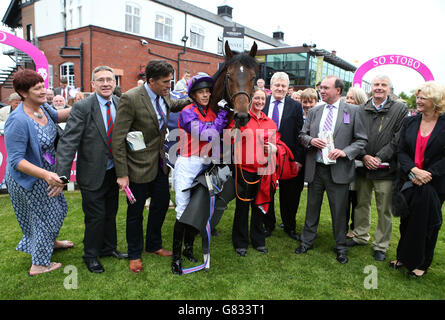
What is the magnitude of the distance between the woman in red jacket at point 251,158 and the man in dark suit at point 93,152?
150 cm

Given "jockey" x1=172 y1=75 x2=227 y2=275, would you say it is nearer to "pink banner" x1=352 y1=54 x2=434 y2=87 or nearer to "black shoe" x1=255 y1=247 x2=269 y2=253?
"black shoe" x1=255 y1=247 x2=269 y2=253

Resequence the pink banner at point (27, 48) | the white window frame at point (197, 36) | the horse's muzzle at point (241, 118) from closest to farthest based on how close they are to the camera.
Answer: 1. the horse's muzzle at point (241, 118)
2. the pink banner at point (27, 48)
3. the white window frame at point (197, 36)

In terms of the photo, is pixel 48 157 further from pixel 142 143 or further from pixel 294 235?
pixel 294 235

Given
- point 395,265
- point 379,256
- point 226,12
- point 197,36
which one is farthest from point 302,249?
point 226,12

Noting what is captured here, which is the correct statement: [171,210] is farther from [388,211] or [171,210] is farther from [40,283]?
[388,211]

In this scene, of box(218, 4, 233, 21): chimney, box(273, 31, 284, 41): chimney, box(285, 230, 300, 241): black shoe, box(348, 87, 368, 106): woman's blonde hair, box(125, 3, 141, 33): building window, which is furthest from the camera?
box(273, 31, 284, 41): chimney

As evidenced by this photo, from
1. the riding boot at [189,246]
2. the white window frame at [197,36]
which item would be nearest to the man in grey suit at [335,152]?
the riding boot at [189,246]

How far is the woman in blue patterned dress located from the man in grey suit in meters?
3.06

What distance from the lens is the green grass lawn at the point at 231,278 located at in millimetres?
2943

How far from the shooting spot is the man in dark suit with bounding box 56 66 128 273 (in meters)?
3.05

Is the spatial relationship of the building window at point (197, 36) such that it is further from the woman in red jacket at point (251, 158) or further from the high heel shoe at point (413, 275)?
the high heel shoe at point (413, 275)

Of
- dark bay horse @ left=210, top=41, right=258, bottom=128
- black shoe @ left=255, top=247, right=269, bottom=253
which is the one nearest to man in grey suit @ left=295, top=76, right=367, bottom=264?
black shoe @ left=255, top=247, right=269, bottom=253

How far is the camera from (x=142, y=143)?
10.3 feet
